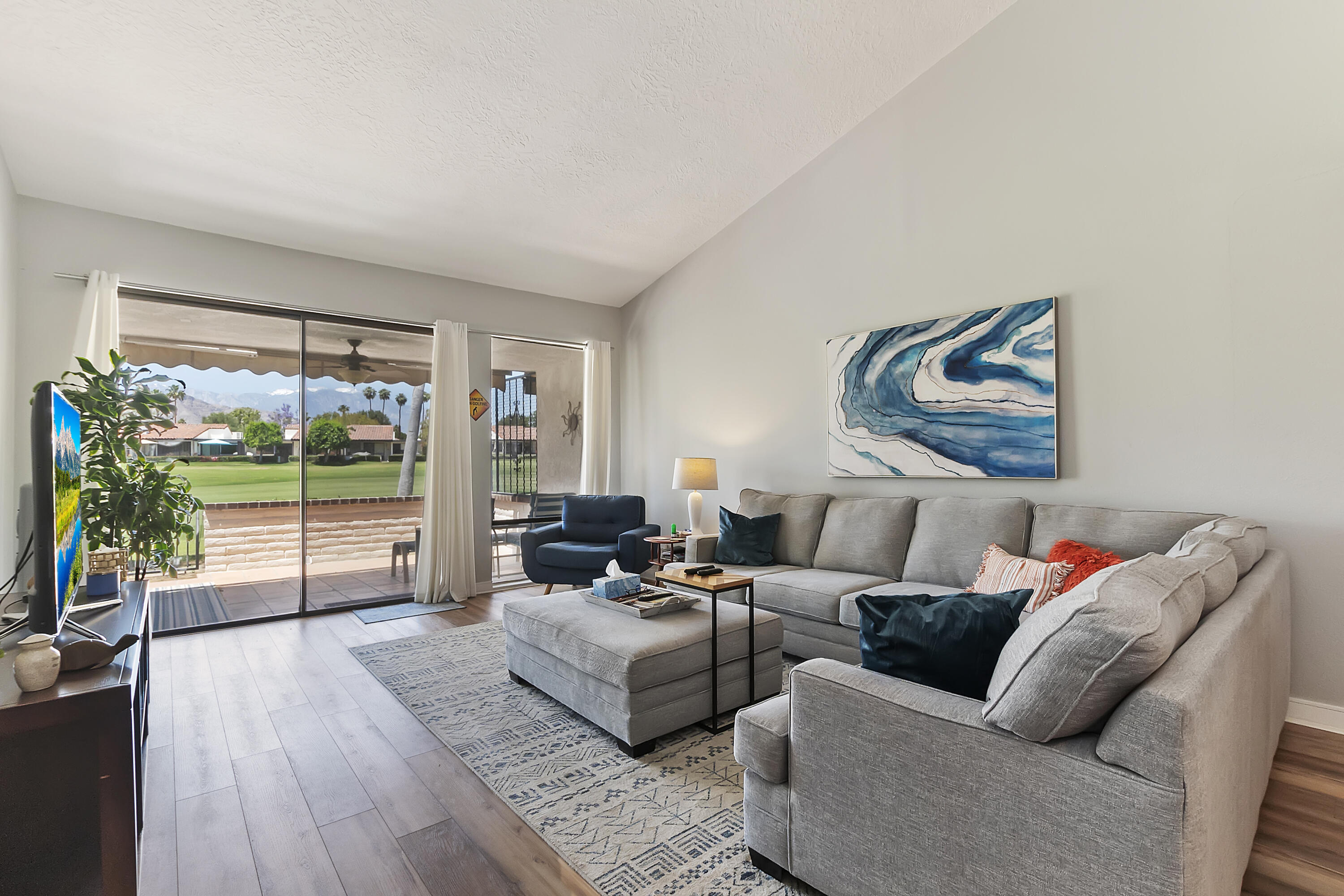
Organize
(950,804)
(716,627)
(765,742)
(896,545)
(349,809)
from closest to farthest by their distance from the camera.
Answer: (950,804), (765,742), (349,809), (716,627), (896,545)

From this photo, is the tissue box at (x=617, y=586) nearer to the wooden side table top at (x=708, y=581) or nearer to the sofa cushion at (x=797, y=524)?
the wooden side table top at (x=708, y=581)

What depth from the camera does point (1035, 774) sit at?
1.20 metres

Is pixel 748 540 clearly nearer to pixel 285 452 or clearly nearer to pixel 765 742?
pixel 765 742

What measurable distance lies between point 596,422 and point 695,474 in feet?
5.14

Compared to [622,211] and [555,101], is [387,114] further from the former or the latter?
[622,211]

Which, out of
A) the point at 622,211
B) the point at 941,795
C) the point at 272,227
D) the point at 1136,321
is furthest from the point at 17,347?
the point at 1136,321

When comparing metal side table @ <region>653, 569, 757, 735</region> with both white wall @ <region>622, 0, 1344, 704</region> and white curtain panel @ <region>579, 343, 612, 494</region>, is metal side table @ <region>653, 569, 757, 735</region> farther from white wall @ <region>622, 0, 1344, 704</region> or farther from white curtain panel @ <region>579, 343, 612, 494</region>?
white curtain panel @ <region>579, 343, 612, 494</region>

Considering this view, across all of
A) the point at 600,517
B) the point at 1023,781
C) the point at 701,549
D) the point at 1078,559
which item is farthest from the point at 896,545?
the point at 1023,781

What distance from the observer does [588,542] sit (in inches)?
210

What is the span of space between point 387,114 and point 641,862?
3688mm

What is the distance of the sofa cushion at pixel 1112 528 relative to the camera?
9.32 ft

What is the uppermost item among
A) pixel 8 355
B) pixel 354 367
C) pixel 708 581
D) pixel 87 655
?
pixel 354 367

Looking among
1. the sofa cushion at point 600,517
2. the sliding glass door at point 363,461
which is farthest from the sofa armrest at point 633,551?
the sliding glass door at point 363,461

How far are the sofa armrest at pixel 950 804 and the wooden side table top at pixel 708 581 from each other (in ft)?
3.58
